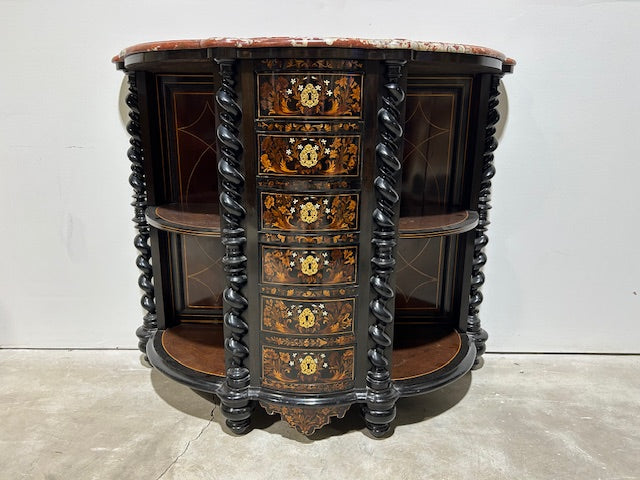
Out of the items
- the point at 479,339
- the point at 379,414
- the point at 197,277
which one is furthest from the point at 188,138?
the point at 479,339

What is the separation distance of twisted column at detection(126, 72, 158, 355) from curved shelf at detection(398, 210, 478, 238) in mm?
1117

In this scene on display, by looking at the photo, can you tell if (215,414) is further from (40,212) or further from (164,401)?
(40,212)

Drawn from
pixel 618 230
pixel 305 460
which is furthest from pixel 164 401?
pixel 618 230

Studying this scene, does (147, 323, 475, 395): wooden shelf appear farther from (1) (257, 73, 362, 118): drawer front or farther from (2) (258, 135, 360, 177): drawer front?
(1) (257, 73, 362, 118): drawer front

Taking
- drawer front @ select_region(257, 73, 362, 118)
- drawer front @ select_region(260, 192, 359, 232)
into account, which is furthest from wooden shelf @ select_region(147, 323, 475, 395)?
drawer front @ select_region(257, 73, 362, 118)

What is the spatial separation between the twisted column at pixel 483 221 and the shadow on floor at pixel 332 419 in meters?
0.22

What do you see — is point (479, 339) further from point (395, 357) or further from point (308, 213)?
point (308, 213)

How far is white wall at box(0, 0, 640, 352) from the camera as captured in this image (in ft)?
7.52

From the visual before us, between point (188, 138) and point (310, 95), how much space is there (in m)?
0.85

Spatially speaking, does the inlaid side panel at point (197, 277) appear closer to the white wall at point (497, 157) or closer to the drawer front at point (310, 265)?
the white wall at point (497, 157)

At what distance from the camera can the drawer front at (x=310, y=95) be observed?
65.1 inches

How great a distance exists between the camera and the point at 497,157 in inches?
97.2

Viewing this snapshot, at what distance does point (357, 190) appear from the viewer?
1761 millimetres

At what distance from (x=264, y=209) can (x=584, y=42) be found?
165cm
